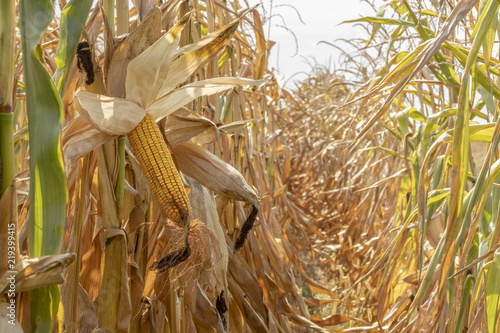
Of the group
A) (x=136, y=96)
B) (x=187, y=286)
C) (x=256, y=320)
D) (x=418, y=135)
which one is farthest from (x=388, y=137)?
(x=136, y=96)

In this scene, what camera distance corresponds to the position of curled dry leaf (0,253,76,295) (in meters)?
0.53

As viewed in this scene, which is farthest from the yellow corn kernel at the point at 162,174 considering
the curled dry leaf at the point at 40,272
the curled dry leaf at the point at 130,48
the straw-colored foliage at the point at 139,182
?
the curled dry leaf at the point at 40,272

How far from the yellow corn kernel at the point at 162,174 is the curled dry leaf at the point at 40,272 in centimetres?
22

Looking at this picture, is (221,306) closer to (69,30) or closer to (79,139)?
(79,139)

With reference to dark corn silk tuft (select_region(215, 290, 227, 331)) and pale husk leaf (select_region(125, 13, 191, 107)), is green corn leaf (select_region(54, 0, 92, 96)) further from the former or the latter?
dark corn silk tuft (select_region(215, 290, 227, 331))

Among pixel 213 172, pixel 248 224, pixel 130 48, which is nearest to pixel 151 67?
pixel 130 48

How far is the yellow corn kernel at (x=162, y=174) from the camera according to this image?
2.43ft

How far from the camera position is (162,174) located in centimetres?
74

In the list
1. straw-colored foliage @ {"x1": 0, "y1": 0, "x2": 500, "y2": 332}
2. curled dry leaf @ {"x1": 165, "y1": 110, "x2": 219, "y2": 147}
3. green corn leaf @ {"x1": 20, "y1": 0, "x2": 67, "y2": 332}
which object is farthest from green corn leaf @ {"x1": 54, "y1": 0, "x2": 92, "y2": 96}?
curled dry leaf @ {"x1": 165, "y1": 110, "x2": 219, "y2": 147}

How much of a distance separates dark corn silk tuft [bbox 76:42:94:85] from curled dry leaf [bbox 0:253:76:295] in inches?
13.6

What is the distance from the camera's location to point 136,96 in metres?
0.77

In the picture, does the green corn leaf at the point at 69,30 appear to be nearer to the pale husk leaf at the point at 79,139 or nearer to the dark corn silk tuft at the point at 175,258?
the pale husk leaf at the point at 79,139

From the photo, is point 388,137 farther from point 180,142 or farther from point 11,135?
point 11,135

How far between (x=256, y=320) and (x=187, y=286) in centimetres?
29
